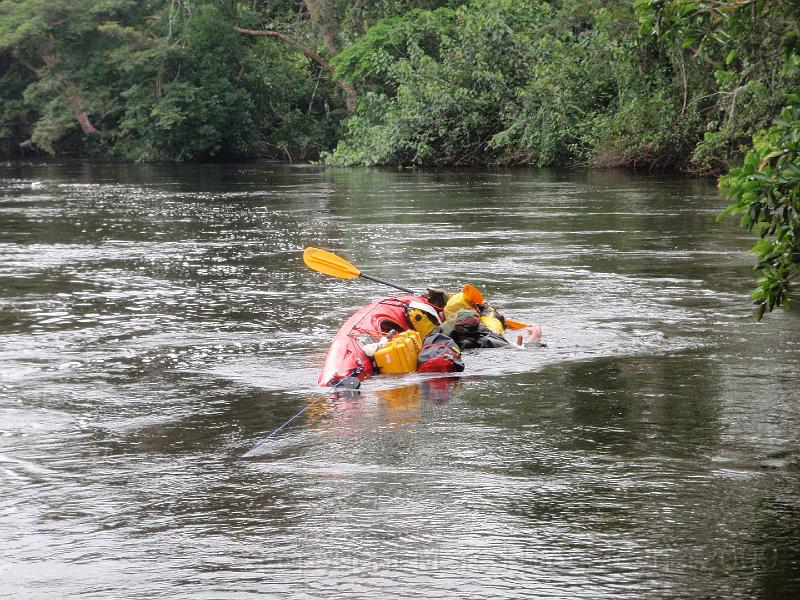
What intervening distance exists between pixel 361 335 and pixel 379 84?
3694 cm

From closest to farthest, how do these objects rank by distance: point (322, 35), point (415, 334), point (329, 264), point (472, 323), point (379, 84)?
point (415, 334) < point (472, 323) < point (329, 264) < point (379, 84) < point (322, 35)

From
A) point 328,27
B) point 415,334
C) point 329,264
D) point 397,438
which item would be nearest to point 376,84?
point 328,27

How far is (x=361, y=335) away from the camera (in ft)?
34.2

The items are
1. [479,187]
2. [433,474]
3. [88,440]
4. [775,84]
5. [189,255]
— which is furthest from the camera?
[479,187]

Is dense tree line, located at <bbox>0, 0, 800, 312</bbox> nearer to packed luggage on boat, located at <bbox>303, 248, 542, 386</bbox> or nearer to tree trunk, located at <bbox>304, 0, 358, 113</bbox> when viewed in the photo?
tree trunk, located at <bbox>304, 0, 358, 113</bbox>

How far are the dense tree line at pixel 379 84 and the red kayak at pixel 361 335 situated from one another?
34.1 ft

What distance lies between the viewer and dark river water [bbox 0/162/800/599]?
596 centimetres

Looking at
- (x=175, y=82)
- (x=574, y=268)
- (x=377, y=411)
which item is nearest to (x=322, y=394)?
(x=377, y=411)

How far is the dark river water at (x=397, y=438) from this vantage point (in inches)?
235

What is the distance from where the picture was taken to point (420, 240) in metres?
19.7

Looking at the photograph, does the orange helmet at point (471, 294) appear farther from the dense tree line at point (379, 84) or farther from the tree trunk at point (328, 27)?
the tree trunk at point (328, 27)

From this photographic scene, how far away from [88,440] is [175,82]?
40.5 meters

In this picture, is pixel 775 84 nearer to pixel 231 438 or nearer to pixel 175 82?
pixel 231 438

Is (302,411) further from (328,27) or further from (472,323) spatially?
(328,27)
